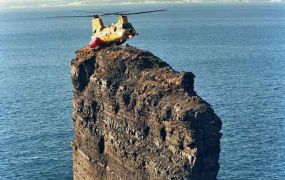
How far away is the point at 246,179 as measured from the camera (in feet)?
334

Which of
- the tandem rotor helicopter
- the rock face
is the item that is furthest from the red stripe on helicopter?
the rock face

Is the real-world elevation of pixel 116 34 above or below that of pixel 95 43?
above

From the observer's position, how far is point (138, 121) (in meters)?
77.6

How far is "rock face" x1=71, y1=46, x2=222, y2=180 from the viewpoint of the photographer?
234ft

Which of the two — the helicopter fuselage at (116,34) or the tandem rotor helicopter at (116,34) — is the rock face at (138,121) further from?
the helicopter fuselage at (116,34)

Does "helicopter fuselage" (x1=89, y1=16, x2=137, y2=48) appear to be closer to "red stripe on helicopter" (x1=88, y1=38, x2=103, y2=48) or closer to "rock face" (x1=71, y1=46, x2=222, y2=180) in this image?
"red stripe on helicopter" (x1=88, y1=38, x2=103, y2=48)

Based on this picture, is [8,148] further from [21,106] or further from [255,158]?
[255,158]

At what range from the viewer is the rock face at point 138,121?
7131 centimetres

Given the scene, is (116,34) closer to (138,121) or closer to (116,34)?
(116,34)

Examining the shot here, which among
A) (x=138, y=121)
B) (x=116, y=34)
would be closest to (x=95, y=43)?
(x=116, y=34)

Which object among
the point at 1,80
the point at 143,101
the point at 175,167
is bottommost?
the point at 1,80

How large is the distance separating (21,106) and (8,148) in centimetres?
3138

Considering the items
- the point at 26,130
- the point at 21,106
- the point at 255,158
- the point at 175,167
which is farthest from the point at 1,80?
the point at 175,167

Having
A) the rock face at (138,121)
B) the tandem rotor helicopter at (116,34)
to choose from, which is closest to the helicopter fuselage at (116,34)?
the tandem rotor helicopter at (116,34)
